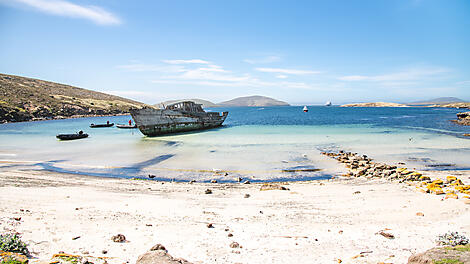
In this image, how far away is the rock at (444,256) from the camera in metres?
3.82

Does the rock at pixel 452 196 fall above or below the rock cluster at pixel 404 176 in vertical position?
above

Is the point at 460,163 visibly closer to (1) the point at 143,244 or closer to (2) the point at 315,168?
(2) the point at 315,168

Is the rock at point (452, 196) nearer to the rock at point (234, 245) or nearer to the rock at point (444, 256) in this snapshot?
the rock at point (444, 256)

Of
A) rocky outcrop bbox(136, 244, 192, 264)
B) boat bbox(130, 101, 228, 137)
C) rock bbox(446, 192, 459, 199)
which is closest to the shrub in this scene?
rocky outcrop bbox(136, 244, 192, 264)

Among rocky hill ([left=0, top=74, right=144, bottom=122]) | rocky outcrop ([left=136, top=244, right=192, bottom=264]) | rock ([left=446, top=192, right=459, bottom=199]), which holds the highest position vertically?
rocky hill ([left=0, top=74, right=144, bottom=122])

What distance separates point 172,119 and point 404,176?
29072mm

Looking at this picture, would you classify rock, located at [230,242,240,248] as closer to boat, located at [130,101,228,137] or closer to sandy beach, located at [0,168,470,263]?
sandy beach, located at [0,168,470,263]

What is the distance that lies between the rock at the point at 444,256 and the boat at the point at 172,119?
31.3m

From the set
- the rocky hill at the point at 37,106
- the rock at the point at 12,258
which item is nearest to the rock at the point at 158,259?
the rock at the point at 12,258

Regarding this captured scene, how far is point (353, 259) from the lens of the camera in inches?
193

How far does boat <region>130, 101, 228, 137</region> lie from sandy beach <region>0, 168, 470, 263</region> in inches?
860

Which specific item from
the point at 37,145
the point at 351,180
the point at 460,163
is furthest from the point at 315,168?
the point at 37,145

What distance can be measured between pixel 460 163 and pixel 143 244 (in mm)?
18870

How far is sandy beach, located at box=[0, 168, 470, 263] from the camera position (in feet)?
16.9
